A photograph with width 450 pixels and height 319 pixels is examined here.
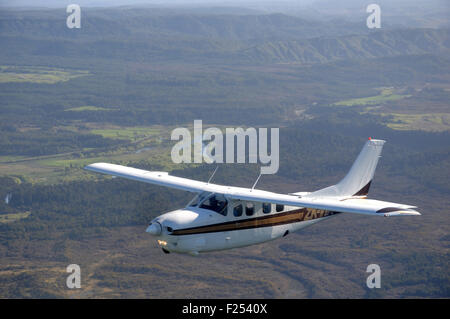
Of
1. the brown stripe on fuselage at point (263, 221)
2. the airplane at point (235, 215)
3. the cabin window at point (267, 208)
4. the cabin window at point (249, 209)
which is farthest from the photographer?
the cabin window at point (267, 208)

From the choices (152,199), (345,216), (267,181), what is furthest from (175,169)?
(152,199)

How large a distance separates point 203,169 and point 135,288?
66.6 meters

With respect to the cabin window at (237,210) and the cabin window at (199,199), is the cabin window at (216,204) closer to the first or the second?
the cabin window at (199,199)

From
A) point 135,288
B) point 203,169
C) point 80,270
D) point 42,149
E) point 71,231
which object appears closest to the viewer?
point 135,288

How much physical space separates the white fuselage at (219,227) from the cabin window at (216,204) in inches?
7.5

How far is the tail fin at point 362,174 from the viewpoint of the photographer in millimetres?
43531

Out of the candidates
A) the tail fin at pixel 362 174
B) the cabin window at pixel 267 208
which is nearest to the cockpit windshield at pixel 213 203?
the cabin window at pixel 267 208

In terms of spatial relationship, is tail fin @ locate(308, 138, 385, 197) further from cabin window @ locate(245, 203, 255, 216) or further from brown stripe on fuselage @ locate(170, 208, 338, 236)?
cabin window @ locate(245, 203, 255, 216)

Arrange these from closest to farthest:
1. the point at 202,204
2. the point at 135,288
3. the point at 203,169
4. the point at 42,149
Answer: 1. the point at 202,204
2. the point at 135,288
3. the point at 203,169
4. the point at 42,149

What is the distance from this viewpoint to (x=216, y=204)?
36.9 m

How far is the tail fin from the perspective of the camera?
143ft

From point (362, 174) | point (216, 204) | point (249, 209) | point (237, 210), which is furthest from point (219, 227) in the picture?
point (362, 174)

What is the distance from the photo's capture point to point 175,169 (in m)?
156
